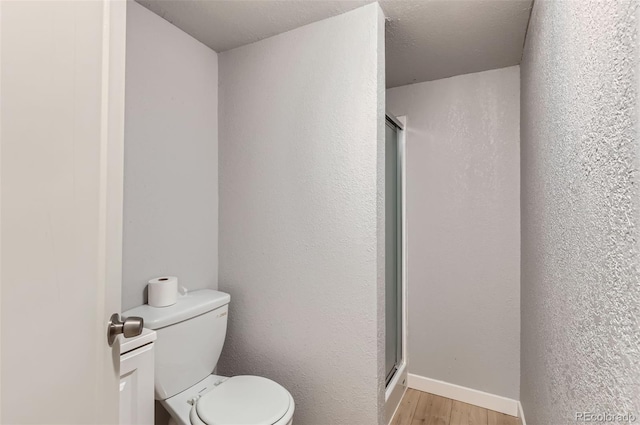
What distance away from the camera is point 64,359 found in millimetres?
550

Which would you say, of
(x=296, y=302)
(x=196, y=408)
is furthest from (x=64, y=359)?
(x=296, y=302)

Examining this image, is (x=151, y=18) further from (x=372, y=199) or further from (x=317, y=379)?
(x=317, y=379)

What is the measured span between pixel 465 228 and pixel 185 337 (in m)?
1.77

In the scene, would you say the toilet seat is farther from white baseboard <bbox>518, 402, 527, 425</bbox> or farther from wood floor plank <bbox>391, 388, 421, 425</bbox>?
white baseboard <bbox>518, 402, 527, 425</bbox>

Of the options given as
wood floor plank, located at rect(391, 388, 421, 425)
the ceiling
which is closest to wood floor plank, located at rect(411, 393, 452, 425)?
wood floor plank, located at rect(391, 388, 421, 425)

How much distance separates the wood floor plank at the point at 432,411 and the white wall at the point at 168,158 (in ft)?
4.77

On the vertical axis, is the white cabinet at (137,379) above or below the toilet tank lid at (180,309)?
below

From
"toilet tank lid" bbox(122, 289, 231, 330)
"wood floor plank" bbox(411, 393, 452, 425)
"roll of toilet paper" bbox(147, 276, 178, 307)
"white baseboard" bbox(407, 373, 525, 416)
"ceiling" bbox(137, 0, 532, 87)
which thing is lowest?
"wood floor plank" bbox(411, 393, 452, 425)

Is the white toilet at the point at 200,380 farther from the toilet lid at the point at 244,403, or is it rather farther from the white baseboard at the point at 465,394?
the white baseboard at the point at 465,394

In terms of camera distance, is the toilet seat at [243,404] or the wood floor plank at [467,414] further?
the wood floor plank at [467,414]

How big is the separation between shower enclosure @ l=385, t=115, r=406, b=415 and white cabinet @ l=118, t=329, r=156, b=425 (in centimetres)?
125

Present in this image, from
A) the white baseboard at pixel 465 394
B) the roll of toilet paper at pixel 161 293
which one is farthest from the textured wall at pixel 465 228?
the roll of toilet paper at pixel 161 293

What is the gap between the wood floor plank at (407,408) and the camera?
6.13 ft

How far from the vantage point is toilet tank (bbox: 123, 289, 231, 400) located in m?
1.33
